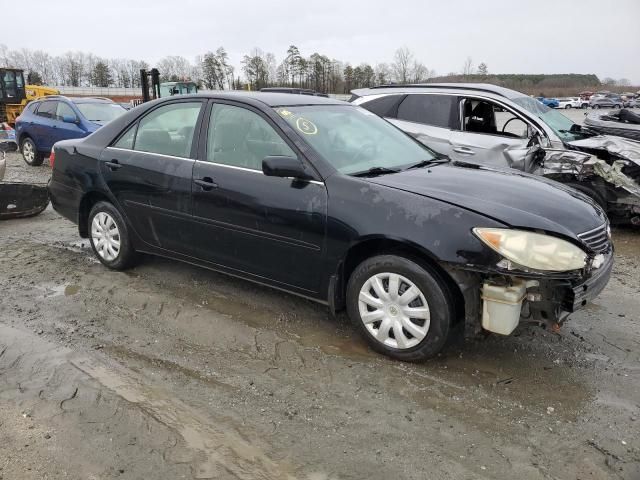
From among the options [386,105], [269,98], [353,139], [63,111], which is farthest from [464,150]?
[63,111]

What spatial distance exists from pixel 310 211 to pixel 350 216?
0.30 m

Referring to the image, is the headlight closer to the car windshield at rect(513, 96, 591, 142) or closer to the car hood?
the car hood

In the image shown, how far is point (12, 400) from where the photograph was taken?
10.1 feet

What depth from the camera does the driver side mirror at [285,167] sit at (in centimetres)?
362

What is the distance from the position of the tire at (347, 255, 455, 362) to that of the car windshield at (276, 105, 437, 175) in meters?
0.74

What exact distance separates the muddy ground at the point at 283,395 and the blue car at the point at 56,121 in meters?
8.59

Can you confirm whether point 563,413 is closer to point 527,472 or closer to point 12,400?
point 527,472

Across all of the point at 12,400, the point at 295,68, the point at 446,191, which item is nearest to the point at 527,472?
the point at 446,191

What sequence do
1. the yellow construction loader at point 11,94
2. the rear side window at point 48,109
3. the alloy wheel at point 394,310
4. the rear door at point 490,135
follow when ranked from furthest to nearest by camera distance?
the yellow construction loader at point 11,94 < the rear side window at point 48,109 < the rear door at point 490,135 < the alloy wheel at point 394,310

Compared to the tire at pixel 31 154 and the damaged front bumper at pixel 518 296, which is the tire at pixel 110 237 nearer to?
the damaged front bumper at pixel 518 296

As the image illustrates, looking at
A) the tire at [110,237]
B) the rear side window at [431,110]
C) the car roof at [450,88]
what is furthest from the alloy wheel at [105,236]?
the car roof at [450,88]

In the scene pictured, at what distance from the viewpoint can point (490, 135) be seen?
23.8 ft

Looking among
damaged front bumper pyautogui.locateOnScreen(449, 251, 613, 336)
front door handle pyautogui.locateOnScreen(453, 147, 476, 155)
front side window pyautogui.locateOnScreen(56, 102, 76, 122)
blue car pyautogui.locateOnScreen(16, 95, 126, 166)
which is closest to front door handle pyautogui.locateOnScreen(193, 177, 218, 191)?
damaged front bumper pyautogui.locateOnScreen(449, 251, 613, 336)

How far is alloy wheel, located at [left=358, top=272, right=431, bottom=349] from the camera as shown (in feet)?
10.9
